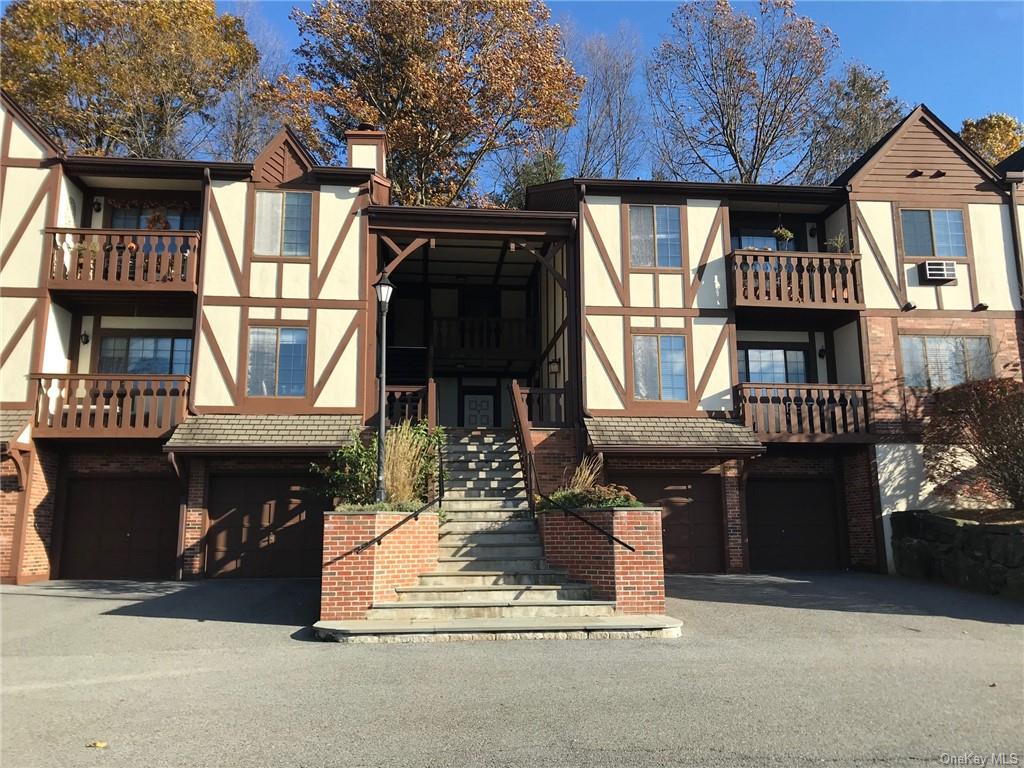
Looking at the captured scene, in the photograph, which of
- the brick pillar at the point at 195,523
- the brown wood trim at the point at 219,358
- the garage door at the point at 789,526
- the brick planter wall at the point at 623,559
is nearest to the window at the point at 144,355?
the brown wood trim at the point at 219,358

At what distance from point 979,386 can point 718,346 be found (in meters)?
4.96

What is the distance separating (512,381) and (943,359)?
31.6 ft

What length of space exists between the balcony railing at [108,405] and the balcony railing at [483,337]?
22.7 ft

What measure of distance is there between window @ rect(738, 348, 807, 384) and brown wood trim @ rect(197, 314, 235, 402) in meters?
11.1

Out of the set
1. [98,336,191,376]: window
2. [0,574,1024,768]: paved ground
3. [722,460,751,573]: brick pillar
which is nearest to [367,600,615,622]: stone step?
[0,574,1024,768]: paved ground

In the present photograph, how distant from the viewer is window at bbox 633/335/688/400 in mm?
16219

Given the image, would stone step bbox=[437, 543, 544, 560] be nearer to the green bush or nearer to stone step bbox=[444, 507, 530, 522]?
the green bush

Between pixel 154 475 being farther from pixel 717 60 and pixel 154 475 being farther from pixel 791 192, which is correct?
pixel 717 60

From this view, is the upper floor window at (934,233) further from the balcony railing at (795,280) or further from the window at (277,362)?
the window at (277,362)

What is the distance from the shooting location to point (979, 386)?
47.3 ft

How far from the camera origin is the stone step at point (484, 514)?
12.6 metres

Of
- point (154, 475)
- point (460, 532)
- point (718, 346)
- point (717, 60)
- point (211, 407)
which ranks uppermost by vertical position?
point (717, 60)

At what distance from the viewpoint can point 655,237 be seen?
16812 mm

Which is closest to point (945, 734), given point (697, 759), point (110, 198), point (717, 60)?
point (697, 759)
